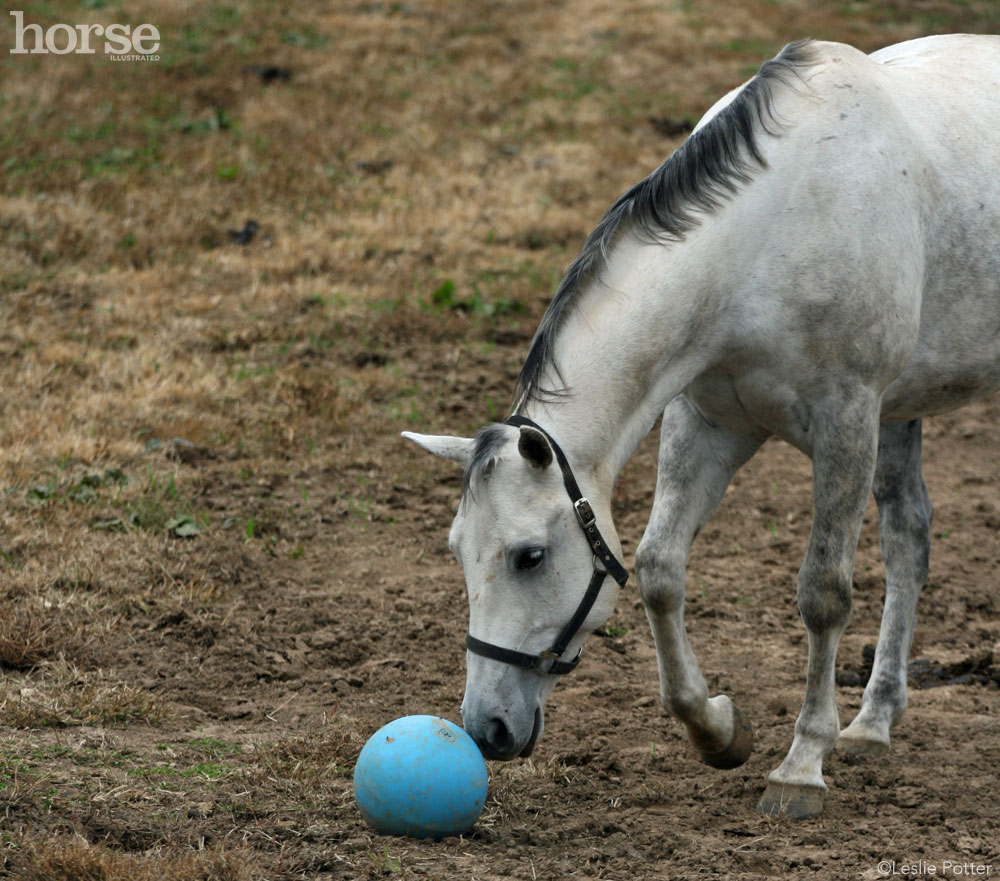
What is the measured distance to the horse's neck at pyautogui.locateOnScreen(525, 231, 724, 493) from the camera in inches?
131

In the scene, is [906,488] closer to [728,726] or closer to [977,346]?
[977,346]

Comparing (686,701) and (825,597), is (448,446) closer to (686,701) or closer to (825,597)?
(686,701)

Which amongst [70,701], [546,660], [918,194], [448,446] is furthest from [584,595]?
[70,701]

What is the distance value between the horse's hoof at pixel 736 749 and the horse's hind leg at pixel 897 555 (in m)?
0.50

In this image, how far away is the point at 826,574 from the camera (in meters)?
3.71

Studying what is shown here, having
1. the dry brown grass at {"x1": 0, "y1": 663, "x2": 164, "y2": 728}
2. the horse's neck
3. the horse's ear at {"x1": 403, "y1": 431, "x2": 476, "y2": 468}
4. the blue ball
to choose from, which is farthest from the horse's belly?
the dry brown grass at {"x1": 0, "y1": 663, "x2": 164, "y2": 728}

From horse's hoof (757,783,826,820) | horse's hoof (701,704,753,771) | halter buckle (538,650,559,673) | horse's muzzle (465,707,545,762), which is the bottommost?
horse's hoof (757,783,826,820)

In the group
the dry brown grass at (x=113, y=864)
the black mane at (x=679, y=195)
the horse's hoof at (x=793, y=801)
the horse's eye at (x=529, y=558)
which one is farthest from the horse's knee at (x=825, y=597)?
the dry brown grass at (x=113, y=864)

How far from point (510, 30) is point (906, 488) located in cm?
1120

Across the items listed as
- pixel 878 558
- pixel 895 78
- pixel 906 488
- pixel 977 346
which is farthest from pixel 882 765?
pixel 895 78

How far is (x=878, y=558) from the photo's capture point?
5.74 metres

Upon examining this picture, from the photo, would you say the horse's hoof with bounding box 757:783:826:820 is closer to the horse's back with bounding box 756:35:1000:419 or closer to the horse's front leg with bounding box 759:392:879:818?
the horse's front leg with bounding box 759:392:879:818

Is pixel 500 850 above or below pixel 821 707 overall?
below

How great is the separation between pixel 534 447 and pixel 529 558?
298 mm
